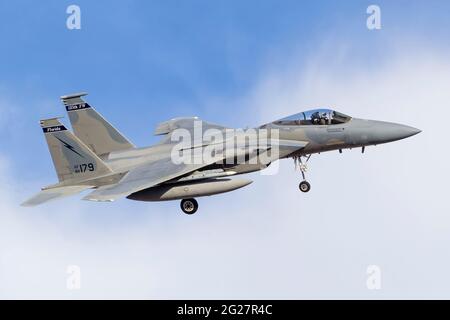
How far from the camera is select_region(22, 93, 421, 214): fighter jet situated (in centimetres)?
2497

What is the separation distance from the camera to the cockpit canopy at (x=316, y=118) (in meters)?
25.9

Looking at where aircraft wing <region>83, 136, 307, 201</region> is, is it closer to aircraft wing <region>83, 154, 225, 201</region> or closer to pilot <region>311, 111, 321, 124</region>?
aircraft wing <region>83, 154, 225, 201</region>

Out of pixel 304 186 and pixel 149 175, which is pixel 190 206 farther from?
pixel 304 186

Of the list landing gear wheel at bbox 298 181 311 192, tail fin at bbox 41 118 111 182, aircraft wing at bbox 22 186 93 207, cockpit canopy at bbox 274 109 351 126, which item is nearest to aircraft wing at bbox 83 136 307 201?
cockpit canopy at bbox 274 109 351 126

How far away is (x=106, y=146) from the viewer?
91.7 feet

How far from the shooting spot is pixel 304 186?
84.9 ft

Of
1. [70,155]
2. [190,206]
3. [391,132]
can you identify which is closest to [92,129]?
[70,155]

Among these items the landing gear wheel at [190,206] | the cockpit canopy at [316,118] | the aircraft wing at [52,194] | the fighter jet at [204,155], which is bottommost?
the landing gear wheel at [190,206]

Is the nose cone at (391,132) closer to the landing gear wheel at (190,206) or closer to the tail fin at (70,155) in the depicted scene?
the landing gear wheel at (190,206)

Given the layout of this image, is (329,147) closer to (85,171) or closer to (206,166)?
(206,166)

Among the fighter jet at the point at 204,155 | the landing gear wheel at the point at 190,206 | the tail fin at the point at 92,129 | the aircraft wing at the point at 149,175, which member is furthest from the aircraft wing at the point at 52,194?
the landing gear wheel at the point at 190,206

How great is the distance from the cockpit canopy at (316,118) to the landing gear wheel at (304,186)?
1.78 metres

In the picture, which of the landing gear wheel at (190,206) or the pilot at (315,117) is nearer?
the landing gear wheel at (190,206)

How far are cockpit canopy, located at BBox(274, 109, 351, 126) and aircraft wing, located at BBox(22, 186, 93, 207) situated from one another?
6.43 m
